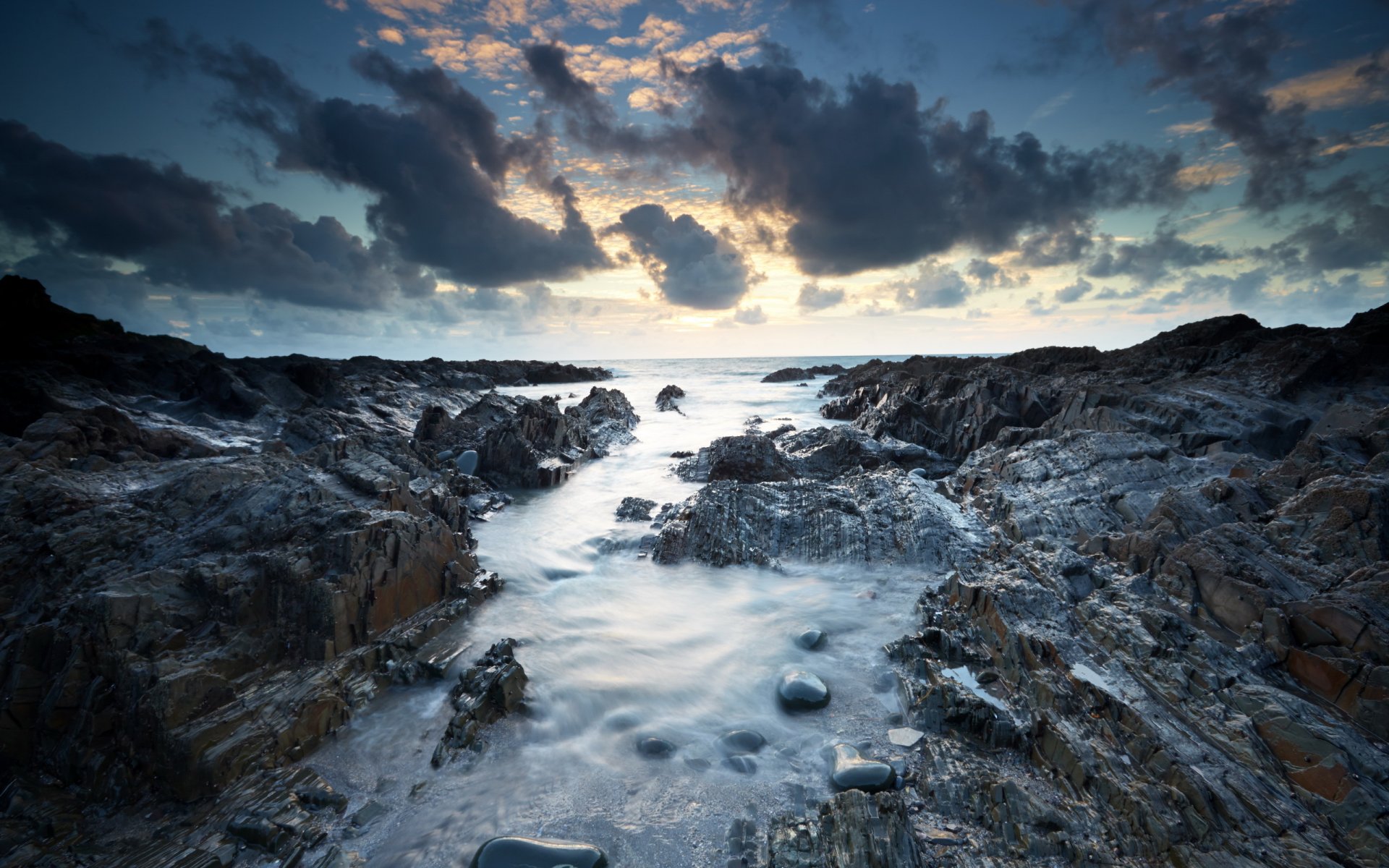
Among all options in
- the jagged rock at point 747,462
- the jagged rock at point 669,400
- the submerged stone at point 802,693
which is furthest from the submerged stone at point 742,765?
the jagged rock at point 669,400

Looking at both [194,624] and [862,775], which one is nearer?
[862,775]

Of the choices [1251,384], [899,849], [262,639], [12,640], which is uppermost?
[1251,384]

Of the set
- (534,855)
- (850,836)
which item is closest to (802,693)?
(850,836)

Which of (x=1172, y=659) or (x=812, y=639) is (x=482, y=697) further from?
(x=1172, y=659)

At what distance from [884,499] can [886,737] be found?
627cm

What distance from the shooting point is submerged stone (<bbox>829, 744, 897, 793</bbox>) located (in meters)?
4.71

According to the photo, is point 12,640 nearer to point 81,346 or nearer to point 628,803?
point 628,803

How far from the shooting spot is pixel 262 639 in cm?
590

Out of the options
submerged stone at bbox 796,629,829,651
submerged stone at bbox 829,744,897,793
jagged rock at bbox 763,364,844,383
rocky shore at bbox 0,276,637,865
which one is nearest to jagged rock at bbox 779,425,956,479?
submerged stone at bbox 796,629,829,651

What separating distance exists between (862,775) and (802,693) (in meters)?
1.33

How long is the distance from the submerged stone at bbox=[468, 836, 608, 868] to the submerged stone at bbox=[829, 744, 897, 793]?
2161mm

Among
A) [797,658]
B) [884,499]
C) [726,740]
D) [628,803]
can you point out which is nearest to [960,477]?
[884,499]

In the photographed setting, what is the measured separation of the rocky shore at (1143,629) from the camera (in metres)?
3.84

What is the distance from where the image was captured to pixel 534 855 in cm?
415
